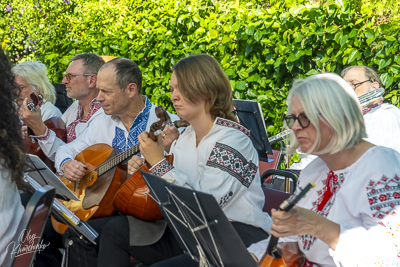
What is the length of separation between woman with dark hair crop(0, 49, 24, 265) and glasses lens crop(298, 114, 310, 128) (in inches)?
40.4

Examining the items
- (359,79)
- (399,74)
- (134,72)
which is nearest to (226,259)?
(134,72)

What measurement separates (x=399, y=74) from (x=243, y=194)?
2.51 metres

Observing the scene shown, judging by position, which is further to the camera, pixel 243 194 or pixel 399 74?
pixel 399 74

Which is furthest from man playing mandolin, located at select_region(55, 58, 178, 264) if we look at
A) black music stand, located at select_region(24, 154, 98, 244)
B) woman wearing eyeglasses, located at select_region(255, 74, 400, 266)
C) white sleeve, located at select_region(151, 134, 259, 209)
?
woman wearing eyeglasses, located at select_region(255, 74, 400, 266)

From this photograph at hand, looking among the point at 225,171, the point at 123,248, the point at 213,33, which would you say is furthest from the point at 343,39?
the point at 123,248

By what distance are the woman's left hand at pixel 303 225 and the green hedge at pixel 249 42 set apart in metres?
3.04

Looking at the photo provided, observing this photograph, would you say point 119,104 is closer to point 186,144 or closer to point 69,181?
point 69,181

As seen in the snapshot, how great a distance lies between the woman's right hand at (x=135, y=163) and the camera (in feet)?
9.87

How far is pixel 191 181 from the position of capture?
2803 mm

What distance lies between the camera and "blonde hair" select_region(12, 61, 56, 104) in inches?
193

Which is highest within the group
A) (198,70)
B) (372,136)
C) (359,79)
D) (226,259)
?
(198,70)

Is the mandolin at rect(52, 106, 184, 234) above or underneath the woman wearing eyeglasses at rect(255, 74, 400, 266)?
underneath

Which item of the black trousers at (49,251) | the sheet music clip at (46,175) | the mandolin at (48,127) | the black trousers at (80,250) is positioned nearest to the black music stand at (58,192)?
the sheet music clip at (46,175)

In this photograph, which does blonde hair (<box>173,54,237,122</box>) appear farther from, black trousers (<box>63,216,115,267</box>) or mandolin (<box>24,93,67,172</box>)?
mandolin (<box>24,93,67,172</box>)
